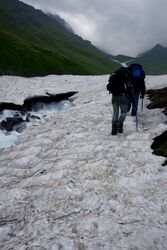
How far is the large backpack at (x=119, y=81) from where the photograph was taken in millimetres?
14797

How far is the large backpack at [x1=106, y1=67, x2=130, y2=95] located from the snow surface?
2.27 metres

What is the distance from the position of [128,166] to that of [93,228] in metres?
3.99

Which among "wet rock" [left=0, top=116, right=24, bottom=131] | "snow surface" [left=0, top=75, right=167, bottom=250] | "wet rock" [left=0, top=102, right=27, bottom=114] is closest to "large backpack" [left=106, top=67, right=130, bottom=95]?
"snow surface" [left=0, top=75, right=167, bottom=250]

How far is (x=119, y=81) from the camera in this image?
14844mm

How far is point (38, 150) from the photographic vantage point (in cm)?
1486

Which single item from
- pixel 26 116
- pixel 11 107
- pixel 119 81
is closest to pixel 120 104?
pixel 119 81

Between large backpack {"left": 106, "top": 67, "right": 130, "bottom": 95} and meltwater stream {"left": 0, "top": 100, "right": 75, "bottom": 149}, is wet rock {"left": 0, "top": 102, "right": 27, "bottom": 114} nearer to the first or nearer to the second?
meltwater stream {"left": 0, "top": 100, "right": 75, "bottom": 149}

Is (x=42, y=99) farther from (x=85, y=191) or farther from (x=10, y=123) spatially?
(x=85, y=191)

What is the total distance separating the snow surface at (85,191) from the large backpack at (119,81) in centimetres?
227

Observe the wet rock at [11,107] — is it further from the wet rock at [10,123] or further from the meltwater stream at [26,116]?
the wet rock at [10,123]

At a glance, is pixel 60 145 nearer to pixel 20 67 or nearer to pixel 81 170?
pixel 81 170

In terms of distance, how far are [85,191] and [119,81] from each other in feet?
21.9

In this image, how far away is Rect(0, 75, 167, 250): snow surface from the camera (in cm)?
777

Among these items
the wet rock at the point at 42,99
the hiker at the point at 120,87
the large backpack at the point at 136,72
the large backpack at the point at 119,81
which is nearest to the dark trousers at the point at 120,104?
the hiker at the point at 120,87
